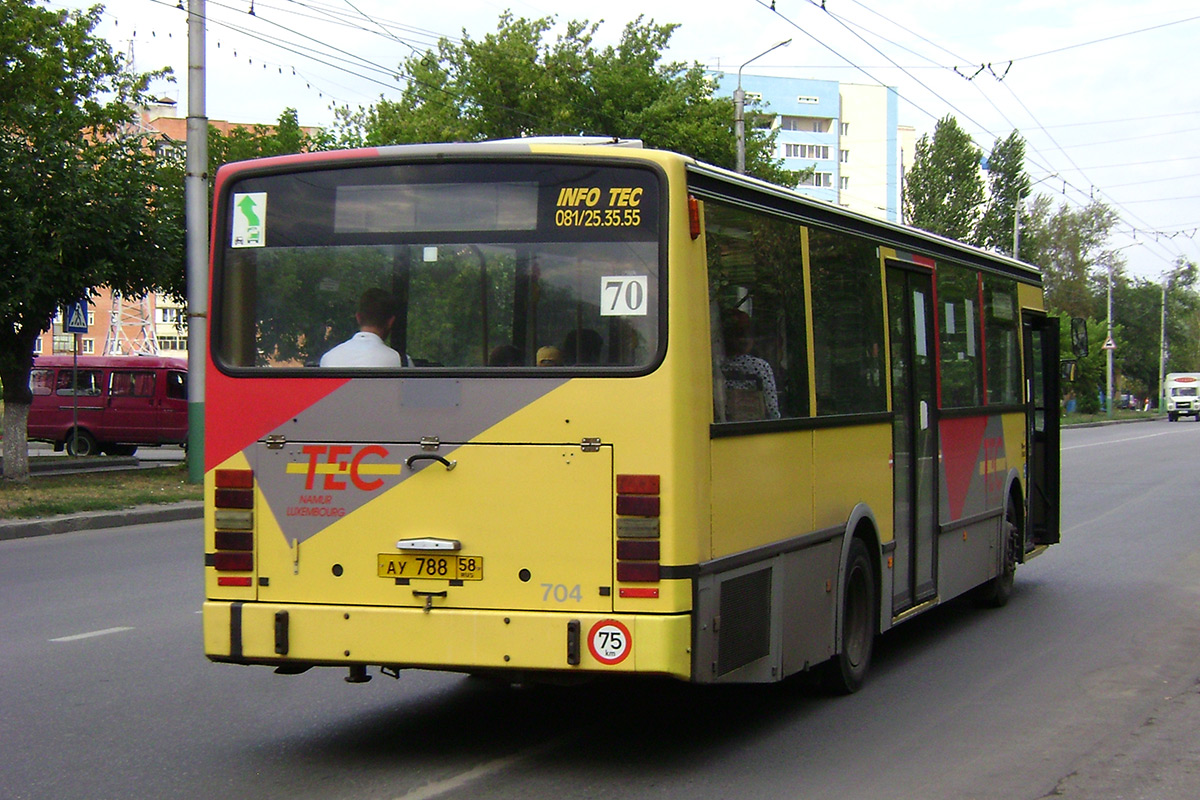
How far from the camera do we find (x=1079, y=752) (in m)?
6.32

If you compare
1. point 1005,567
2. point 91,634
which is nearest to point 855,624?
point 1005,567

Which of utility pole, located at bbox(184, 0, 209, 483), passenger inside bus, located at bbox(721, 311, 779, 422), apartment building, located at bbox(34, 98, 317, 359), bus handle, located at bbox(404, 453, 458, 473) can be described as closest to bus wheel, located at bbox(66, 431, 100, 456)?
apartment building, located at bbox(34, 98, 317, 359)

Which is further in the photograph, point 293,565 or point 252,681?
point 252,681

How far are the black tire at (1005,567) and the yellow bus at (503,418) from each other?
4640 mm

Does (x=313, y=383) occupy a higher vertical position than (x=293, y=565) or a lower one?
higher

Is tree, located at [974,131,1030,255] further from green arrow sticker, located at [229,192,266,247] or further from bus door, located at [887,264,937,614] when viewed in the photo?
green arrow sticker, located at [229,192,266,247]

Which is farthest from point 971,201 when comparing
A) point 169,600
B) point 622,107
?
point 169,600

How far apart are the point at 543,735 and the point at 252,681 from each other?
2.07 metres

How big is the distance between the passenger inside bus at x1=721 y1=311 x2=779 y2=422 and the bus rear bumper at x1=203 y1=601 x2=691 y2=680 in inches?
42.1

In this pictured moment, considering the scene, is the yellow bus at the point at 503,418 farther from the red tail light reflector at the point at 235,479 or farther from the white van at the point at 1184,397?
the white van at the point at 1184,397

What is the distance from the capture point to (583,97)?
39.4 m

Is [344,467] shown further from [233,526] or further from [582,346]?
[582,346]

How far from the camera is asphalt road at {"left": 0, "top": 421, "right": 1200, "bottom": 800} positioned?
18.7 ft

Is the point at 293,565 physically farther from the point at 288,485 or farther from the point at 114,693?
the point at 114,693
